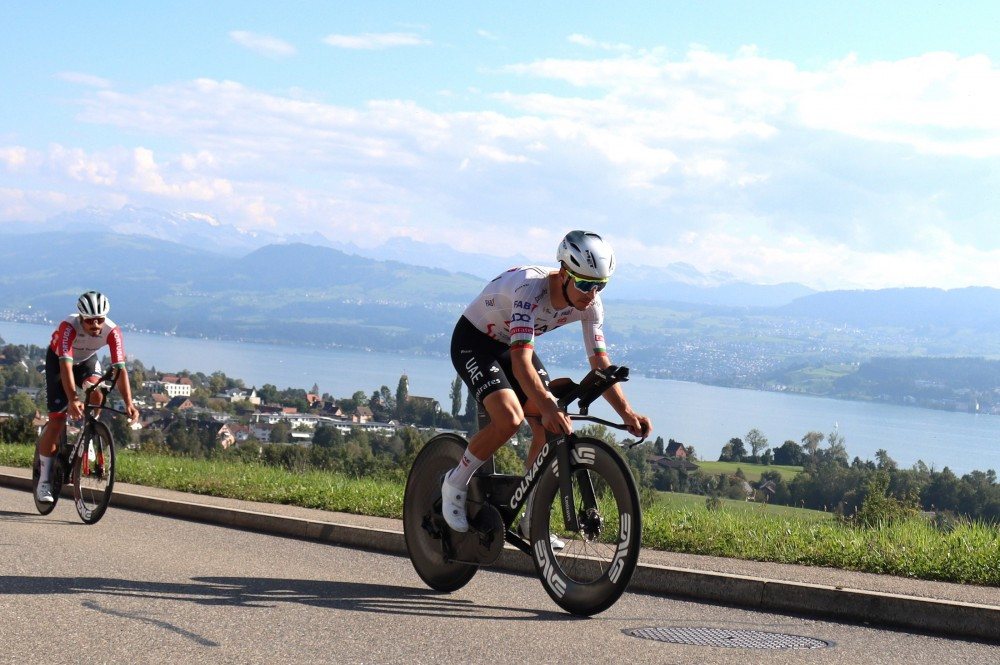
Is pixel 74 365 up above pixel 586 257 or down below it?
below

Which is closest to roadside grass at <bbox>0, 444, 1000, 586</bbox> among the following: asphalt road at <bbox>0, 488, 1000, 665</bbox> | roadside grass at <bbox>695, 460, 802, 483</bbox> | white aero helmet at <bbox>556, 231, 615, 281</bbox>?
asphalt road at <bbox>0, 488, 1000, 665</bbox>

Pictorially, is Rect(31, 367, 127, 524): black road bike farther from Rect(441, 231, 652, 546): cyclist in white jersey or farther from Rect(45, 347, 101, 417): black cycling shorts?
Rect(441, 231, 652, 546): cyclist in white jersey

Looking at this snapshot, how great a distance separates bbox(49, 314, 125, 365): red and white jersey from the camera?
33.8ft

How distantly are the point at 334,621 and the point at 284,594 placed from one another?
903 mm

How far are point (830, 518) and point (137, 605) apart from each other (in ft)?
19.2

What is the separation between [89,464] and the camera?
1048cm

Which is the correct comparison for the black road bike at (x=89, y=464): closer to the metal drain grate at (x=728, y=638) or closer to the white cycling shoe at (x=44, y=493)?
the white cycling shoe at (x=44, y=493)

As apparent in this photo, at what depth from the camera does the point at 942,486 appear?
61.4 feet

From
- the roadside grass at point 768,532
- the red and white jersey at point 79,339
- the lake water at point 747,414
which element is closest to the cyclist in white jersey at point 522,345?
the roadside grass at point 768,532

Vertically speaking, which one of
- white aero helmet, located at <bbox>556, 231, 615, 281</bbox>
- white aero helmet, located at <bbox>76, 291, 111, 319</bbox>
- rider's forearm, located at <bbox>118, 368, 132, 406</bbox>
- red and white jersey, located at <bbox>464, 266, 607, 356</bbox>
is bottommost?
rider's forearm, located at <bbox>118, 368, 132, 406</bbox>

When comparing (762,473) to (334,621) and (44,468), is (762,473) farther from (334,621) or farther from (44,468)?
(334,621)

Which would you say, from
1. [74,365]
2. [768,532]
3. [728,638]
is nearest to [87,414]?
[74,365]

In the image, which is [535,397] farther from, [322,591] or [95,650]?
[95,650]

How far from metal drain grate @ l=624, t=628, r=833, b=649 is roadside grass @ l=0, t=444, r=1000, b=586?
1.85 m
